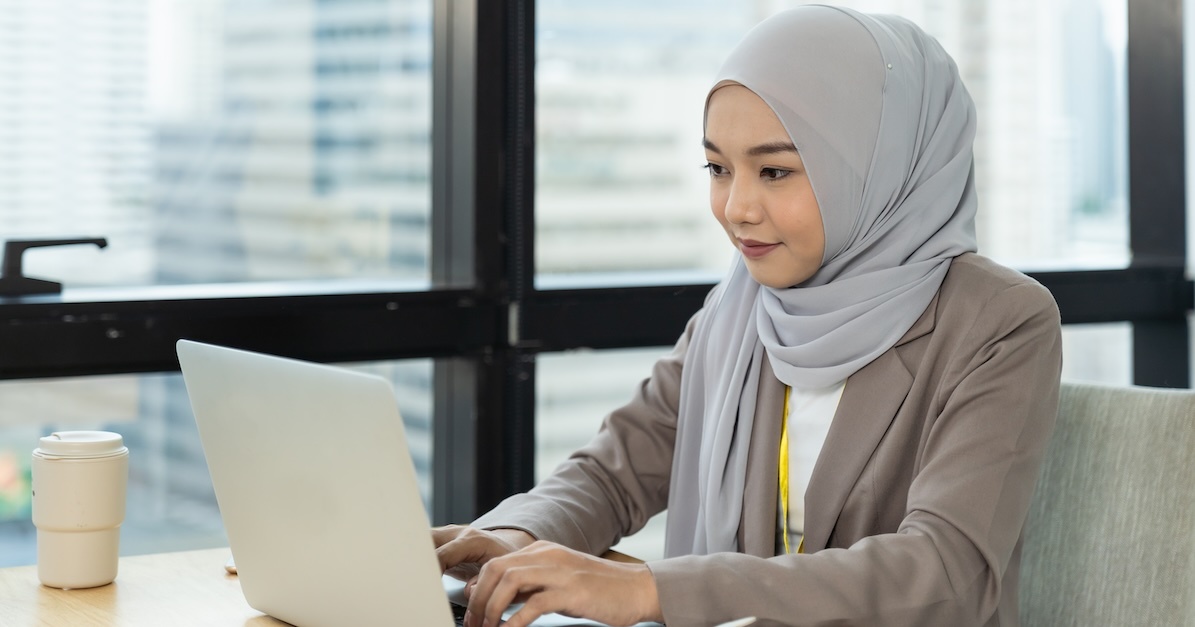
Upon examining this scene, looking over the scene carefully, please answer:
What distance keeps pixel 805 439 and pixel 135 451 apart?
1.10m

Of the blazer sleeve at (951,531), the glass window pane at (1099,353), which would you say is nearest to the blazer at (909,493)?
the blazer sleeve at (951,531)

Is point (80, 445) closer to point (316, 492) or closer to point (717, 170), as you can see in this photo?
point (316, 492)

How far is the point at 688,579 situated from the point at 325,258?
1202 mm

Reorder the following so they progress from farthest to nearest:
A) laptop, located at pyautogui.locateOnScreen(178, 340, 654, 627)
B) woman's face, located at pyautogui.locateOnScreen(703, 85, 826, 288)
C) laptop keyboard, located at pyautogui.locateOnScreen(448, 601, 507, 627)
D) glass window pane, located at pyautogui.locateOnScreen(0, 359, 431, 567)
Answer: glass window pane, located at pyautogui.locateOnScreen(0, 359, 431, 567) < woman's face, located at pyautogui.locateOnScreen(703, 85, 826, 288) < laptop keyboard, located at pyautogui.locateOnScreen(448, 601, 507, 627) < laptop, located at pyautogui.locateOnScreen(178, 340, 654, 627)

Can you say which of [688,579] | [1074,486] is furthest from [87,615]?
[1074,486]

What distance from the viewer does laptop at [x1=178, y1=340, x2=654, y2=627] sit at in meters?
0.96

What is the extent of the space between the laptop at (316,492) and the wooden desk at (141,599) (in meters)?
0.04

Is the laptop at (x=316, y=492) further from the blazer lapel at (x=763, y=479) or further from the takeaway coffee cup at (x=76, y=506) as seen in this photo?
the blazer lapel at (x=763, y=479)

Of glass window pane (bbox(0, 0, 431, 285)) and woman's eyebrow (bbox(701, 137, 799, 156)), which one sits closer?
woman's eyebrow (bbox(701, 137, 799, 156))

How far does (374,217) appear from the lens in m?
2.18

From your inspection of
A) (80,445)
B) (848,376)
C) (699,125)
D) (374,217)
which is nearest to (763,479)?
(848,376)

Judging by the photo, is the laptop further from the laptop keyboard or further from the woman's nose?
the woman's nose

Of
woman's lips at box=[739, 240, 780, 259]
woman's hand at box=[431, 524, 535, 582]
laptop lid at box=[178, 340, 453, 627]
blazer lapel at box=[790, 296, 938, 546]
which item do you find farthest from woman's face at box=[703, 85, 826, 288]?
laptop lid at box=[178, 340, 453, 627]

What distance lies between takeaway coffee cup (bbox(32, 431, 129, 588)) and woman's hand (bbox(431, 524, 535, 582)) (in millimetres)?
336
